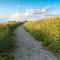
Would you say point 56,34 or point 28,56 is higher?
point 56,34

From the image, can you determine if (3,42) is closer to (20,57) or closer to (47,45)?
(20,57)

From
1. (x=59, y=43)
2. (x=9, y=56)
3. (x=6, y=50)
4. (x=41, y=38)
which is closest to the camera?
(x=9, y=56)

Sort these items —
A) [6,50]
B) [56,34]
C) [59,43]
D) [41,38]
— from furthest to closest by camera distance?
[41,38] → [56,34] → [59,43] → [6,50]

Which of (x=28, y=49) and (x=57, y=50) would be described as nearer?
(x=57, y=50)

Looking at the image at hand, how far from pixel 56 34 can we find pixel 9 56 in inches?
151

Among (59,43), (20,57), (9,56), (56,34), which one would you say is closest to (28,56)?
(20,57)

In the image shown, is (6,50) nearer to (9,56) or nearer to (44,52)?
(9,56)

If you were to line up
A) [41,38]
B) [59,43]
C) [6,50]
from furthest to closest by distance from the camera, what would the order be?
1. [41,38]
2. [59,43]
3. [6,50]

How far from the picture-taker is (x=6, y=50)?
27.9 ft

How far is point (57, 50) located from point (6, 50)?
221 cm

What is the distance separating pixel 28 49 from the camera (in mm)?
9594

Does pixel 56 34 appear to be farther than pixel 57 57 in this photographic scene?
Yes

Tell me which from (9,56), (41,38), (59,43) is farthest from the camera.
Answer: (41,38)

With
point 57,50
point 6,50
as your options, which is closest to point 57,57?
point 57,50
